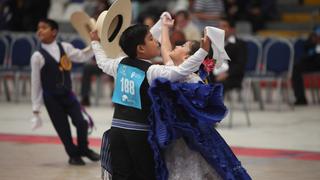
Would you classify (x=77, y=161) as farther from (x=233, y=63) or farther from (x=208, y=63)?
(x=233, y=63)

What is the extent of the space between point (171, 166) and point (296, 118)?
26.0ft

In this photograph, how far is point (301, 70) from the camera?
634 inches

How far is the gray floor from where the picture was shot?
9.22 metres

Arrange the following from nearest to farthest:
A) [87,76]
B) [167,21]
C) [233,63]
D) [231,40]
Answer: [167,21] → [233,63] → [231,40] → [87,76]

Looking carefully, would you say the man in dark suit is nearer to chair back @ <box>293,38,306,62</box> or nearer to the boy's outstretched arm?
chair back @ <box>293,38,306,62</box>

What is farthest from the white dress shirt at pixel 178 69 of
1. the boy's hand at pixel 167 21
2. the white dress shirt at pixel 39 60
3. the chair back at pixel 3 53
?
the chair back at pixel 3 53

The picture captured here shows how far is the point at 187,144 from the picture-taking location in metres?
6.59

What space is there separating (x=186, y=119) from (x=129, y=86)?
501 millimetres

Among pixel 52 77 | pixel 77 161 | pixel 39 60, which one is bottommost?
pixel 77 161

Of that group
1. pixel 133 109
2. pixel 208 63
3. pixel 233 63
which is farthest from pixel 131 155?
pixel 233 63

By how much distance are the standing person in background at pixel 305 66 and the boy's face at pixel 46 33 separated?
286 inches

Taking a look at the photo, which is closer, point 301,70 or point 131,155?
point 131,155

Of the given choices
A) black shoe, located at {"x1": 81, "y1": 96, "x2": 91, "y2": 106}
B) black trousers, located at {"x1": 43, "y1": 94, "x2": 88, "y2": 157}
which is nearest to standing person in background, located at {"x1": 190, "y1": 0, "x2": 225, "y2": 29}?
black shoe, located at {"x1": 81, "y1": 96, "x2": 91, "y2": 106}

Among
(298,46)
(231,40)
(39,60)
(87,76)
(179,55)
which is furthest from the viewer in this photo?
(298,46)
